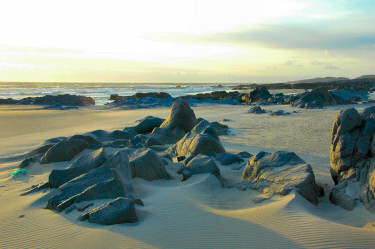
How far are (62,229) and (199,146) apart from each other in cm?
425

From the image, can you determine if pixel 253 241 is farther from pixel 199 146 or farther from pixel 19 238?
pixel 199 146

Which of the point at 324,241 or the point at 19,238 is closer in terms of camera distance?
the point at 324,241

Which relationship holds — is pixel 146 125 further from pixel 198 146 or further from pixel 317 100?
pixel 317 100

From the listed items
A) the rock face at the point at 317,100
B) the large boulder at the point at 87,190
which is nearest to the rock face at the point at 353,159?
the large boulder at the point at 87,190

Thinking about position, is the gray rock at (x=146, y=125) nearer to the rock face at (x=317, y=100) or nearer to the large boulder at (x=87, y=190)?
the large boulder at (x=87, y=190)

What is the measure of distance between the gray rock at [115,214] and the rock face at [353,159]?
3085 millimetres

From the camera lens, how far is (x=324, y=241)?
3.36 metres

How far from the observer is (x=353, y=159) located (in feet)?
16.3

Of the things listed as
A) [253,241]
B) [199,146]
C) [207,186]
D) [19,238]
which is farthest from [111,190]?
[199,146]

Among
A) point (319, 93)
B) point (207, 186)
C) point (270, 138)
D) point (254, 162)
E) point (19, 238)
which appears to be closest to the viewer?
point (19, 238)

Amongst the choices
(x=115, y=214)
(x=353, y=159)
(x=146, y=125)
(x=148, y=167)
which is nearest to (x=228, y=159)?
(x=148, y=167)

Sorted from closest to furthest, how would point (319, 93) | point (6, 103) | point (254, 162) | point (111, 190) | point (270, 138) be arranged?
1. point (111, 190)
2. point (254, 162)
3. point (270, 138)
4. point (319, 93)
5. point (6, 103)

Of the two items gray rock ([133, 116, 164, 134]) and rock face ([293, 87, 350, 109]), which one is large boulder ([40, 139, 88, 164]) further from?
rock face ([293, 87, 350, 109])

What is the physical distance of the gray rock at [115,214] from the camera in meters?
3.90
